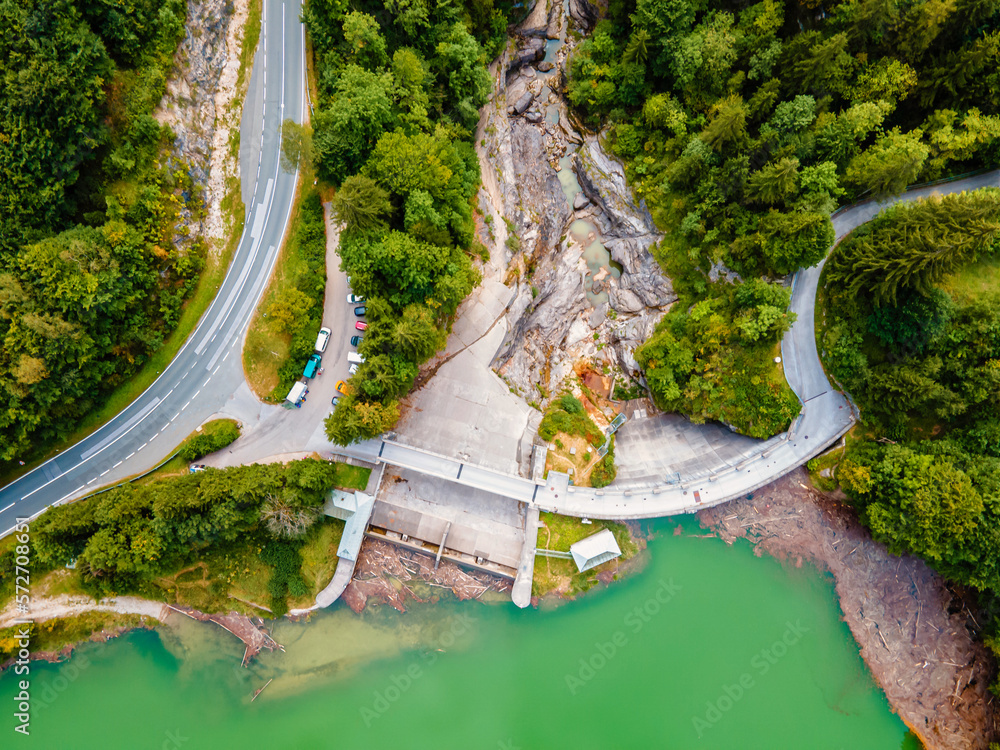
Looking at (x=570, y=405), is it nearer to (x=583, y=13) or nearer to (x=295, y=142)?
(x=295, y=142)

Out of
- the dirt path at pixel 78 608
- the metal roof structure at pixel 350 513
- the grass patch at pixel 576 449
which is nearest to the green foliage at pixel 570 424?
the grass patch at pixel 576 449

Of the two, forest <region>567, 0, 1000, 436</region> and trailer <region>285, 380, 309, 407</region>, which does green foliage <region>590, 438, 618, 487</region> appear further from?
trailer <region>285, 380, 309, 407</region>

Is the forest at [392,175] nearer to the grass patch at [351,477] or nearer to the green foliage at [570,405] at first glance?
the grass patch at [351,477]

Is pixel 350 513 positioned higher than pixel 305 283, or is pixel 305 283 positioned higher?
pixel 305 283

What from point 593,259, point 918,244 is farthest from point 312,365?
point 918,244

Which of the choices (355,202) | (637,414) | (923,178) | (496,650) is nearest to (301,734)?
(496,650)

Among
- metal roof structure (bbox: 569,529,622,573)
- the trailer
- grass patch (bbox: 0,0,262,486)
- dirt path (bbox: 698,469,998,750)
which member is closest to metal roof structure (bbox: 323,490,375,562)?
the trailer
